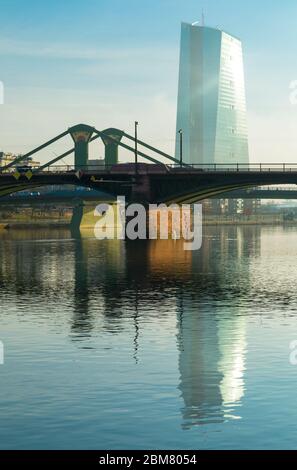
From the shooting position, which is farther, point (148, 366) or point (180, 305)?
point (180, 305)

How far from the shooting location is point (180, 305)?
157 feet

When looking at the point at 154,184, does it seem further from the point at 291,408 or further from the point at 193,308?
the point at 291,408

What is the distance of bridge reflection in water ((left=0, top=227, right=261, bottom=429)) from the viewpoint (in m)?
26.3

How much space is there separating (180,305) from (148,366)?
18.4m

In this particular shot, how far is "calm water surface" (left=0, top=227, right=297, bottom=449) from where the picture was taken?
2150 centimetres

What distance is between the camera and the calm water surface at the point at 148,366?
21.5 meters

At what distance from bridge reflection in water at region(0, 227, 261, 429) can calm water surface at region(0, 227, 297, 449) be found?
0.27 feet

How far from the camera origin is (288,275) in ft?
228

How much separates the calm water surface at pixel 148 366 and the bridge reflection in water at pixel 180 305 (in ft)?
0.27

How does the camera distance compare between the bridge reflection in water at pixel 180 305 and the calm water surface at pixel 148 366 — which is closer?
the calm water surface at pixel 148 366

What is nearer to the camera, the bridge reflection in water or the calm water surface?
the calm water surface

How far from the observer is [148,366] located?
2942 centimetres

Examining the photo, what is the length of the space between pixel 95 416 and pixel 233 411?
138 inches

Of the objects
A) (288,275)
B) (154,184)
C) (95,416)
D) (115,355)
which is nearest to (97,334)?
(115,355)
